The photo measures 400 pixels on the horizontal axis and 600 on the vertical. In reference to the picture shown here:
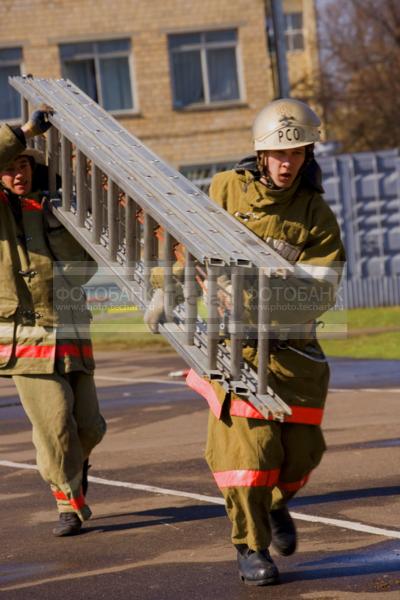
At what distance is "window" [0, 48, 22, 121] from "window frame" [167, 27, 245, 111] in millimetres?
3560

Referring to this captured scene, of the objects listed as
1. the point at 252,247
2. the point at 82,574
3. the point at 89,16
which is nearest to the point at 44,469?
the point at 82,574

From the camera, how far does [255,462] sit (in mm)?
5938

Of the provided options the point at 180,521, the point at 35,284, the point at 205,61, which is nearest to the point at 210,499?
the point at 180,521

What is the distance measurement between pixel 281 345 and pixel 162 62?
2699 centimetres

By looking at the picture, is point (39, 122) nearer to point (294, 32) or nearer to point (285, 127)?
point (285, 127)

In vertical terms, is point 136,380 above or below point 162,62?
below

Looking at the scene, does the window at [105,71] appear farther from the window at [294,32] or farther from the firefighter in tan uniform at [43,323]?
the window at [294,32]

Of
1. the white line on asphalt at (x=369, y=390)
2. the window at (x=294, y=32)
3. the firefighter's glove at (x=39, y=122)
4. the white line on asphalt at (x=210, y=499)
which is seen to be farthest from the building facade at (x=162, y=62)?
the window at (x=294, y=32)

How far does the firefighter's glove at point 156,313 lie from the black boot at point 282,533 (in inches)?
40.0

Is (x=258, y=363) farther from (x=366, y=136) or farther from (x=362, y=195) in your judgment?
(x=366, y=136)

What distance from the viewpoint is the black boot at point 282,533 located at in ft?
20.7

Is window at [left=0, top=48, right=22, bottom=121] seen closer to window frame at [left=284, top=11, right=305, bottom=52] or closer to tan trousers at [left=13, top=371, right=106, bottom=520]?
tan trousers at [left=13, top=371, right=106, bottom=520]

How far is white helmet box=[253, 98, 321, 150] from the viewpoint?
237 inches

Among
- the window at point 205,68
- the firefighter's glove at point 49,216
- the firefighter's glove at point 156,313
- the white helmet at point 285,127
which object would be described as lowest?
the firefighter's glove at point 156,313
